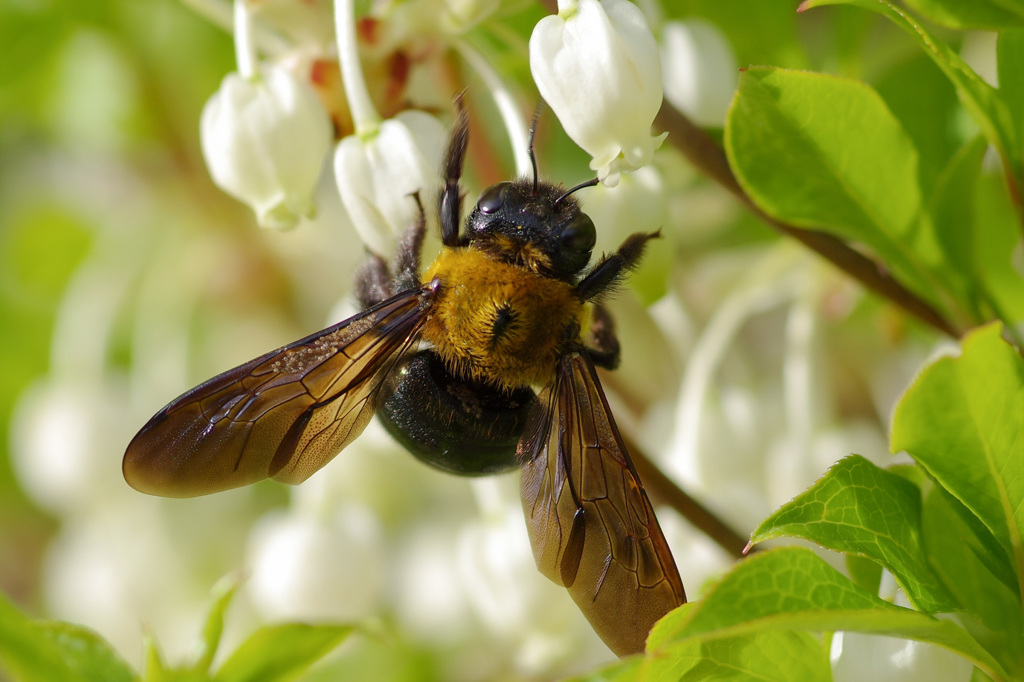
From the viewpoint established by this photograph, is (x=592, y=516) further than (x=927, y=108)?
No

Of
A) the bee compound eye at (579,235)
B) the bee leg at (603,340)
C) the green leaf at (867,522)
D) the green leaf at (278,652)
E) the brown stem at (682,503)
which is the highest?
the bee compound eye at (579,235)

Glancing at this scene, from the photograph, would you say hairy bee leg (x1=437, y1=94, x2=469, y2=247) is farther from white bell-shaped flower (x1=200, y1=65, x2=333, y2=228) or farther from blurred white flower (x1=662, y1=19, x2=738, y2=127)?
blurred white flower (x1=662, y1=19, x2=738, y2=127)

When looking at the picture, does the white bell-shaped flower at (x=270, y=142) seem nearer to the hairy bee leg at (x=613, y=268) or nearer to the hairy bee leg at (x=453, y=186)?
the hairy bee leg at (x=453, y=186)

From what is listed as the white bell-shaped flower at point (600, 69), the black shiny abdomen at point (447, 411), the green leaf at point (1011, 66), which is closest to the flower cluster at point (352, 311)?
the white bell-shaped flower at point (600, 69)

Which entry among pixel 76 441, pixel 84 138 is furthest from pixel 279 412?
pixel 84 138

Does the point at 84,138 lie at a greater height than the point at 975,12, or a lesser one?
greater

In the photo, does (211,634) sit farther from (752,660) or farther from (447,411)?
(752,660)

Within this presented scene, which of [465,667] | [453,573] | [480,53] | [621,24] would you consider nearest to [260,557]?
[453,573]

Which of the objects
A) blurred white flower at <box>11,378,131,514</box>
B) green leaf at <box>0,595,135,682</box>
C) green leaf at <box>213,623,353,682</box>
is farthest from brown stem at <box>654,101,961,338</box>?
blurred white flower at <box>11,378,131,514</box>
